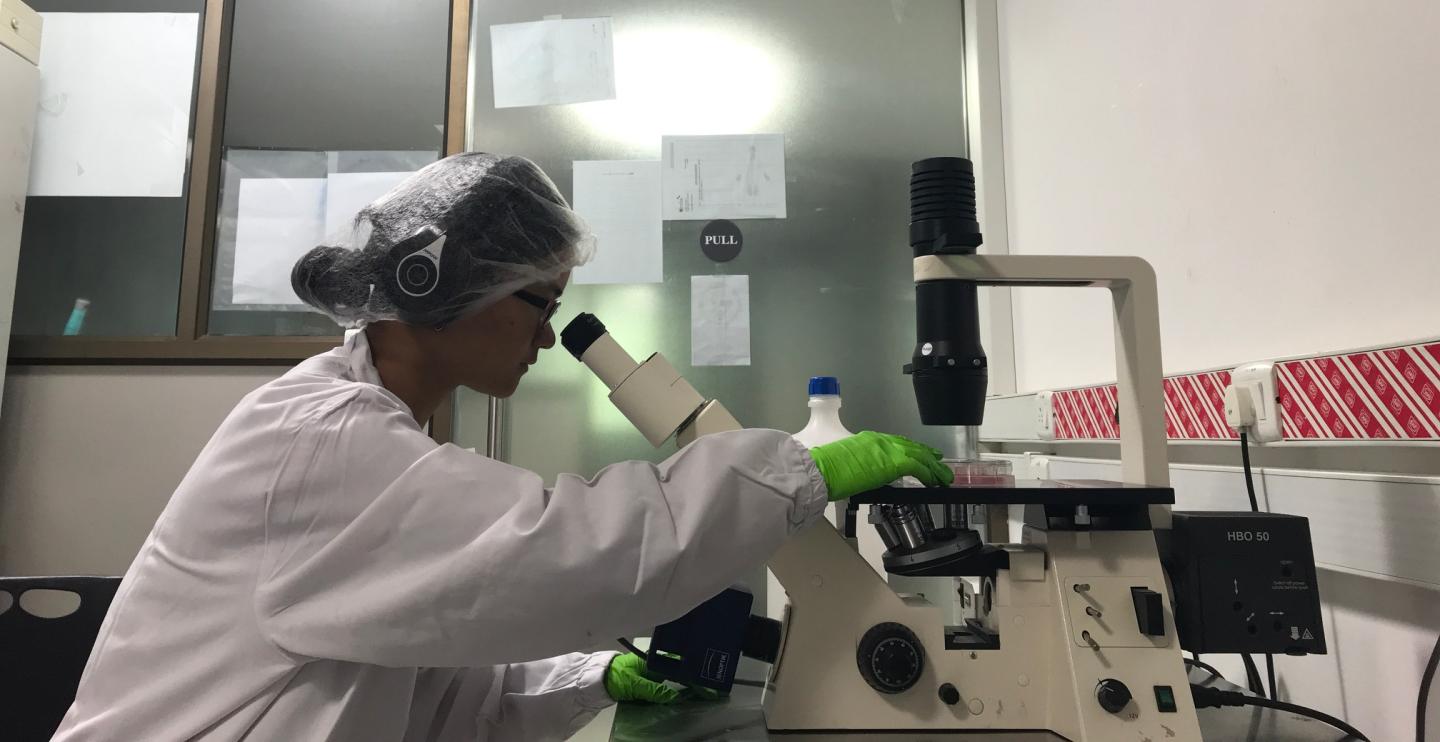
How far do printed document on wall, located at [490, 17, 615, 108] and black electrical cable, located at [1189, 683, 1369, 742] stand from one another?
155 centimetres

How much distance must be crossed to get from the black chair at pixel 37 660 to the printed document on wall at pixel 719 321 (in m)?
1.09

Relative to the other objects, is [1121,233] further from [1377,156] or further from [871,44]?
[871,44]

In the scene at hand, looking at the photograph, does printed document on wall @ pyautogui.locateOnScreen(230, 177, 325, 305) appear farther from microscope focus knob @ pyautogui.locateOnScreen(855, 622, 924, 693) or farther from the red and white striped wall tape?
the red and white striped wall tape

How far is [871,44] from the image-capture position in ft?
5.72

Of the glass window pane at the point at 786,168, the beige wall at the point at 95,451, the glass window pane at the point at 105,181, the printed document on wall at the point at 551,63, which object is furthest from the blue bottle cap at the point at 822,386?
the glass window pane at the point at 105,181

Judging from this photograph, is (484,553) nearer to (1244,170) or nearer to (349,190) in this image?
(1244,170)

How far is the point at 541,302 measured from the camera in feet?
3.01

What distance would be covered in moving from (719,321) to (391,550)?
109 centimetres

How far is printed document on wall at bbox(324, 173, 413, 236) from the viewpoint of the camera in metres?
1.69

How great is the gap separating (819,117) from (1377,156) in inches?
43.5

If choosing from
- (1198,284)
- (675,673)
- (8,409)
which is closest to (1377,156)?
(1198,284)

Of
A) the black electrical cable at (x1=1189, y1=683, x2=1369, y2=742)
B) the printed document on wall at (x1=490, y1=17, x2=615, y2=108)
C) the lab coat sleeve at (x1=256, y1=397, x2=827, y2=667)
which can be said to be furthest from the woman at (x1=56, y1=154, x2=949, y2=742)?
the printed document on wall at (x1=490, y1=17, x2=615, y2=108)

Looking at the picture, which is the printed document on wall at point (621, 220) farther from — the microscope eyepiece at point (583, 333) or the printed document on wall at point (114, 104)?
the printed document on wall at point (114, 104)

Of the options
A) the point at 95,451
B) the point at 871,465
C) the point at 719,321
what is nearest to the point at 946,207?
the point at 871,465
